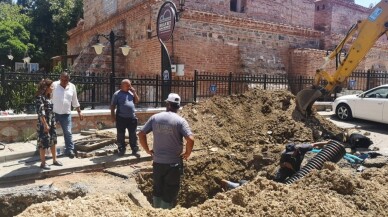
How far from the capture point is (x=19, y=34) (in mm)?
32500

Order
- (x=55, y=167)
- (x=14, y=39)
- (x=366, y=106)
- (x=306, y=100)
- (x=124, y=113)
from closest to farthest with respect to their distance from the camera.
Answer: (x=55, y=167)
(x=124, y=113)
(x=306, y=100)
(x=366, y=106)
(x=14, y=39)

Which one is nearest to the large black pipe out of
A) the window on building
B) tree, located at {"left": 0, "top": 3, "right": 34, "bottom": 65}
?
the window on building

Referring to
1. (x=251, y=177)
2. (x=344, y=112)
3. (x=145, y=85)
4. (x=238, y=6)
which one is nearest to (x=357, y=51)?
(x=344, y=112)

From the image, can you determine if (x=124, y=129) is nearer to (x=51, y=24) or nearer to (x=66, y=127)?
(x=66, y=127)

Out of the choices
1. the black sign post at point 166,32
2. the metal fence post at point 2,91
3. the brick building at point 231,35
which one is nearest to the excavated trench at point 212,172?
the black sign post at point 166,32

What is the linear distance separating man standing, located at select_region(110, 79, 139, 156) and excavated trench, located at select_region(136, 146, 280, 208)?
47.3 inches

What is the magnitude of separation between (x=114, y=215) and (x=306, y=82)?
42.4ft

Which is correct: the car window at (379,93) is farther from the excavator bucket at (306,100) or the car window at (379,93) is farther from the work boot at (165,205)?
the work boot at (165,205)

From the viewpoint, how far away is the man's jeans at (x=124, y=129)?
724 centimetres

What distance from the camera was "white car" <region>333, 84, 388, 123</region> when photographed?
11.0m

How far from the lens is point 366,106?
1149 centimetres

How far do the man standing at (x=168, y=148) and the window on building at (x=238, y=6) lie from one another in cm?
1282

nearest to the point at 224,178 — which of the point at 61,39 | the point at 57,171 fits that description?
the point at 57,171

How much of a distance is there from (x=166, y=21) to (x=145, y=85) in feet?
7.68
